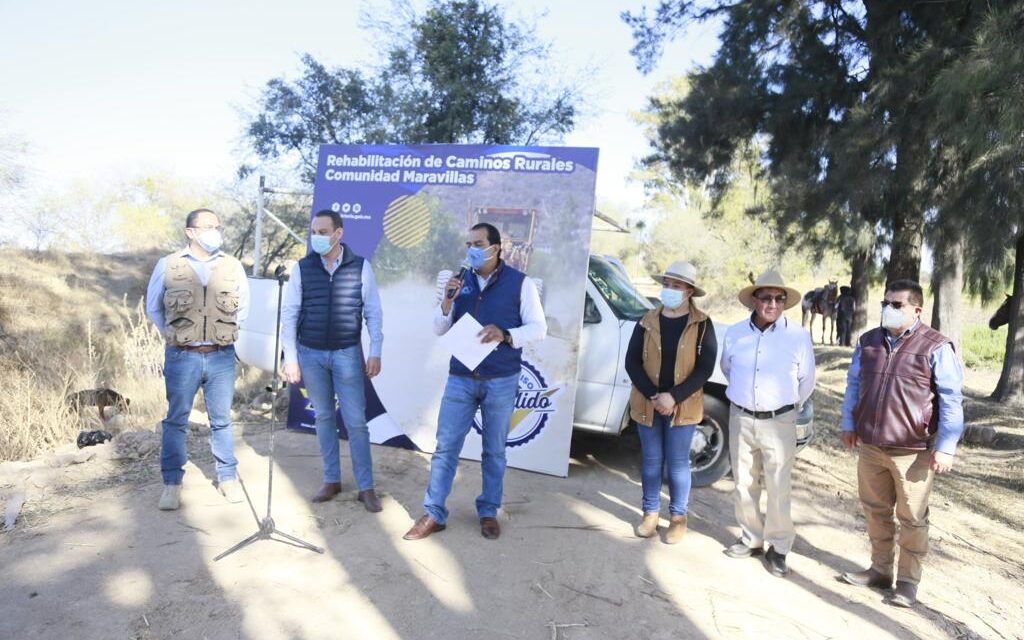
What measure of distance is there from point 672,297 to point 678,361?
1.35 feet

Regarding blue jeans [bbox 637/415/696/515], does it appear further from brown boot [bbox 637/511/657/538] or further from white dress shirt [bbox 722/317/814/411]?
white dress shirt [bbox 722/317/814/411]

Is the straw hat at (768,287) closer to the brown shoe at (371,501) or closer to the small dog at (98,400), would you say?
the brown shoe at (371,501)

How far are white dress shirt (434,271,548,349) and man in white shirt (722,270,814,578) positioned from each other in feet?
4.09

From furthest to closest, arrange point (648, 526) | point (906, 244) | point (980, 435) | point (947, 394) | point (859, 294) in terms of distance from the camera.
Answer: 1. point (859, 294)
2. point (906, 244)
3. point (980, 435)
4. point (648, 526)
5. point (947, 394)

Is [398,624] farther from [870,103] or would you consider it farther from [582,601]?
[870,103]

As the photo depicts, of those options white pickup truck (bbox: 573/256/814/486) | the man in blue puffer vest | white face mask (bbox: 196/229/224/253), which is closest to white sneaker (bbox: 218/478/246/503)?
the man in blue puffer vest

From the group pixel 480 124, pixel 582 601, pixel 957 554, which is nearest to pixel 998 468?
pixel 957 554

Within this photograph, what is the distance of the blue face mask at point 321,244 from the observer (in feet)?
14.6

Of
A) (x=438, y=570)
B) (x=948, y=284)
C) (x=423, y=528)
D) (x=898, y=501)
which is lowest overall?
(x=438, y=570)

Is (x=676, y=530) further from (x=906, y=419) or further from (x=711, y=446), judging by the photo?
(x=906, y=419)

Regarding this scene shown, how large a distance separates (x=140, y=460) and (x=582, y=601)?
13.1 feet

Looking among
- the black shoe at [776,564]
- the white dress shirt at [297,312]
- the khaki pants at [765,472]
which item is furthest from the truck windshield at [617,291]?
the black shoe at [776,564]

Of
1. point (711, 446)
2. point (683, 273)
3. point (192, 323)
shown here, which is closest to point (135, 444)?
point (192, 323)

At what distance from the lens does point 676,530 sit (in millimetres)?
4523
